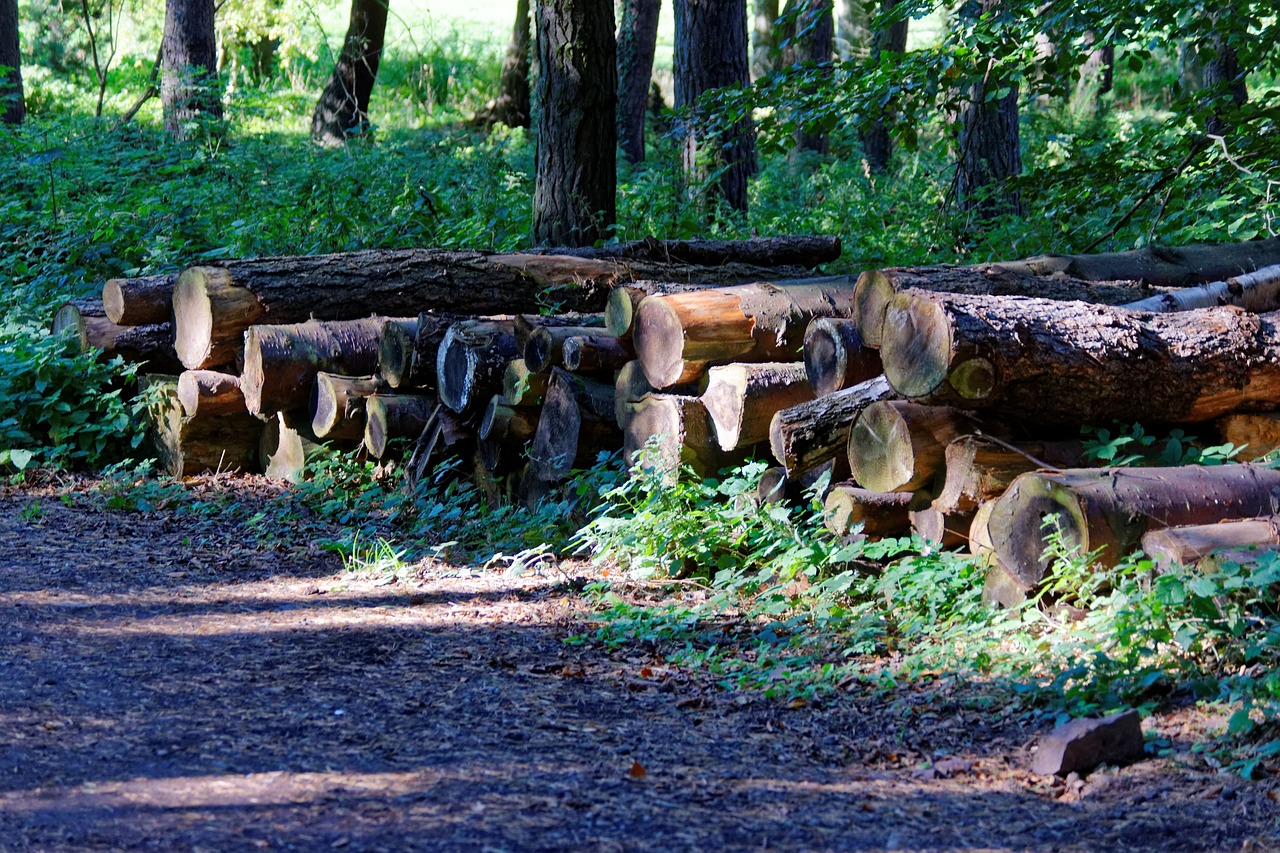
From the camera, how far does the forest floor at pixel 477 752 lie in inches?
120

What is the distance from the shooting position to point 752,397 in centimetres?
573

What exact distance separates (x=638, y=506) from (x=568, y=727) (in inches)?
82.9

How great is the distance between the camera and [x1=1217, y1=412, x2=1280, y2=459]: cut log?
532 cm

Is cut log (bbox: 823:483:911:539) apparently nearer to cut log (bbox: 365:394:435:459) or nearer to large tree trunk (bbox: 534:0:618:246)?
cut log (bbox: 365:394:435:459)

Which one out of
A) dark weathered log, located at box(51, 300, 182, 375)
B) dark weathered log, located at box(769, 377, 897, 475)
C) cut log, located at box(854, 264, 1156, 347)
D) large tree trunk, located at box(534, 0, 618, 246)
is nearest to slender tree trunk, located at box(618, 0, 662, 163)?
large tree trunk, located at box(534, 0, 618, 246)

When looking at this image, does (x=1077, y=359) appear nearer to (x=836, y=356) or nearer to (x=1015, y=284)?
(x=836, y=356)

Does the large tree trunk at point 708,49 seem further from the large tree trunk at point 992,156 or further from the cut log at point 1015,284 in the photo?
the cut log at point 1015,284

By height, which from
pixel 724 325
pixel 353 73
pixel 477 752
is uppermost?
pixel 353 73

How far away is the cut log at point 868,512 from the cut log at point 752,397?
591 millimetres

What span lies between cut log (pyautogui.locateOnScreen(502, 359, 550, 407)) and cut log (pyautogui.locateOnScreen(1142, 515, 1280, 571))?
3414 mm

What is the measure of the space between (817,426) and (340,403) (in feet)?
11.1

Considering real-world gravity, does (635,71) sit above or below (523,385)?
above

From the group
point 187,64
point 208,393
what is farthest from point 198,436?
point 187,64

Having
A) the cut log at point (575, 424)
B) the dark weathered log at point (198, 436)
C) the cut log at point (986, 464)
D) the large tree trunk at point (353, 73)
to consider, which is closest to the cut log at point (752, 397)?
the cut log at point (575, 424)
